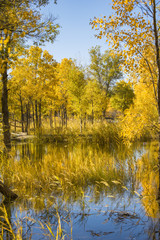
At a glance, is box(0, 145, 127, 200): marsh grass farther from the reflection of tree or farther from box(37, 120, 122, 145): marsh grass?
box(37, 120, 122, 145): marsh grass

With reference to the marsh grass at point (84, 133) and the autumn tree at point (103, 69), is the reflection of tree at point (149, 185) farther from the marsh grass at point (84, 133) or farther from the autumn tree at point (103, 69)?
the autumn tree at point (103, 69)

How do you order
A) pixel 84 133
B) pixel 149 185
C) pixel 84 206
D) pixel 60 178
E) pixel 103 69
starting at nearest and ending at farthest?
pixel 84 206 → pixel 60 178 → pixel 149 185 → pixel 84 133 → pixel 103 69

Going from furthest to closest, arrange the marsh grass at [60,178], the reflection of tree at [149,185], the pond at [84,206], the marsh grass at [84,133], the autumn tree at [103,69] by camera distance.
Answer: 1. the autumn tree at [103,69]
2. the marsh grass at [84,133]
3. the marsh grass at [60,178]
4. the reflection of tree at [149,185]
5. the pond at [84,206]

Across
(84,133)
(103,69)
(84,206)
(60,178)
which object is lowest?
(84,206)

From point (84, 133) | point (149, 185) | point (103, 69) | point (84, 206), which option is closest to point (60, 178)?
point (84, 206)

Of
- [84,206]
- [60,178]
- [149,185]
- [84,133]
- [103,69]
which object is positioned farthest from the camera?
[103,69]

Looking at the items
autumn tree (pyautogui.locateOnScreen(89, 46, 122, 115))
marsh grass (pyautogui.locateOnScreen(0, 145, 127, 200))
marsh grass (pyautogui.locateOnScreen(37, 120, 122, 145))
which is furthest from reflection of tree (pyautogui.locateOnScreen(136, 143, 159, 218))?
autumn tree (pyautogui.locateOnScreen(89, 46, 122, 115))

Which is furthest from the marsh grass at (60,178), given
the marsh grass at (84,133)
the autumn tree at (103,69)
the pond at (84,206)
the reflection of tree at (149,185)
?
the autumn tree at (103,69)

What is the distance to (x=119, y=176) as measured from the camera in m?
6.75

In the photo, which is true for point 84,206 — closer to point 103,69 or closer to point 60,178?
point 60,178

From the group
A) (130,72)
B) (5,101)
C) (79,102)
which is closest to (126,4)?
(130,72)

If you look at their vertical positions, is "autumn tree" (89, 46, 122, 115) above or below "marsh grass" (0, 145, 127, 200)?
above

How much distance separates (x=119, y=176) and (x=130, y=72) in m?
3.76

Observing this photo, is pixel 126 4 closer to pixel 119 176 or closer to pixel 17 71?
pixel 119 176
